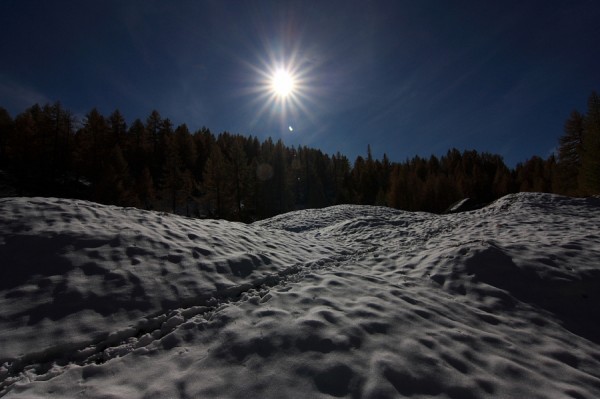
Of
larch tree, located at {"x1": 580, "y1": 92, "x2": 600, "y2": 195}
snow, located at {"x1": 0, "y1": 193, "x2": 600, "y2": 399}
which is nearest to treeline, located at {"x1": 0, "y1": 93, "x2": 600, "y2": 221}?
larch tree, located at {"x1": 580, "y1": 92, "x2": 600, "y2": 195}

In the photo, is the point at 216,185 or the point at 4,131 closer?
the point at 216,185

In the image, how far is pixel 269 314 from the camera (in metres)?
4.83

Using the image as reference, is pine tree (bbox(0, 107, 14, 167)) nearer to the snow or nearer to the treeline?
the treeline

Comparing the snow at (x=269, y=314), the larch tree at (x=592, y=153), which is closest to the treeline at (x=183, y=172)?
the larch tree at (x=592, y=153)

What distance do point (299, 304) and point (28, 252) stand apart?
18.5ft

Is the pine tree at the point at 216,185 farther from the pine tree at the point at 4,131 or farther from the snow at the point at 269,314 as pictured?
the pine tree at the point at 4,131

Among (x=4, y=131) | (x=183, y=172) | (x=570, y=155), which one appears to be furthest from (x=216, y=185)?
(x=570, y=155)

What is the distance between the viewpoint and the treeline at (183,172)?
33688 mm

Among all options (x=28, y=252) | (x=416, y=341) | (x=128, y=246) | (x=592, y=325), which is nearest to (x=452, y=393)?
(x=416, y=341)

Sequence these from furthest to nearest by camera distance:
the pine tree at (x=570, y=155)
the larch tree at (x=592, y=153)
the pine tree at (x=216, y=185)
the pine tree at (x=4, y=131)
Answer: the pine tree at (x=4, y=131)
the pine tree at (x=216, y=185)
the pine tree at (x=570, y=155)
the larch tree at (x=592, y=153)

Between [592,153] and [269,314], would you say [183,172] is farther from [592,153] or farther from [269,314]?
[592,153]

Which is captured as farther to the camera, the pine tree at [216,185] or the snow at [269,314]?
the pine tree at [216,185]

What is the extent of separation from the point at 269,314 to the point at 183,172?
50.7 meters

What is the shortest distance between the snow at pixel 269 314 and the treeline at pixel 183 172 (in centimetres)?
2472
